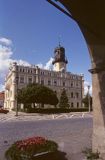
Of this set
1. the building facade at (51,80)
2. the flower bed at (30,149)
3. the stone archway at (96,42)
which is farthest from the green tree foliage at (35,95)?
the stone archway at (96,42)

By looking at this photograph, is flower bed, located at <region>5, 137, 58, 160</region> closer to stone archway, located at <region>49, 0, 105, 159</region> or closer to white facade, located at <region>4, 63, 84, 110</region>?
stone archway, located at <region>49, 0, 105, 159</region>

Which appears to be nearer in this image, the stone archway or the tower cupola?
the stone archway

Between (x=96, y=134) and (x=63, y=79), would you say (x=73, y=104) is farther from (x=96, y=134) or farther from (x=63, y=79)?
(x=96, y=134)

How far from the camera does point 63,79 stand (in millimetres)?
83125

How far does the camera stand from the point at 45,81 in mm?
79062

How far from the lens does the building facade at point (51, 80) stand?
73.3 metres

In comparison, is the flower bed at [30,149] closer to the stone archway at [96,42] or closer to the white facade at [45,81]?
the stone archway at [96,42]

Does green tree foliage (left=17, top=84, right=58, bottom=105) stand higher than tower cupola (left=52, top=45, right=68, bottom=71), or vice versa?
tower cupola (left=52, top=45, right=68, bottom=71)

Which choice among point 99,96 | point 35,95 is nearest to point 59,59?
point 35,95

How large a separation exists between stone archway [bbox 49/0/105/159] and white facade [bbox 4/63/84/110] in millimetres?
63754

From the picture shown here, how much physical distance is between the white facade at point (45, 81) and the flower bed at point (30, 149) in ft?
209

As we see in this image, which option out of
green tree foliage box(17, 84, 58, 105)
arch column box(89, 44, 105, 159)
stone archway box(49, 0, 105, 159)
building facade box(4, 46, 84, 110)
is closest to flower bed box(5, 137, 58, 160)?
arch column box(89, 44, 105, 159)

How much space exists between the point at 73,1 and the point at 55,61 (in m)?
86.9

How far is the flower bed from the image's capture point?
6791mm
